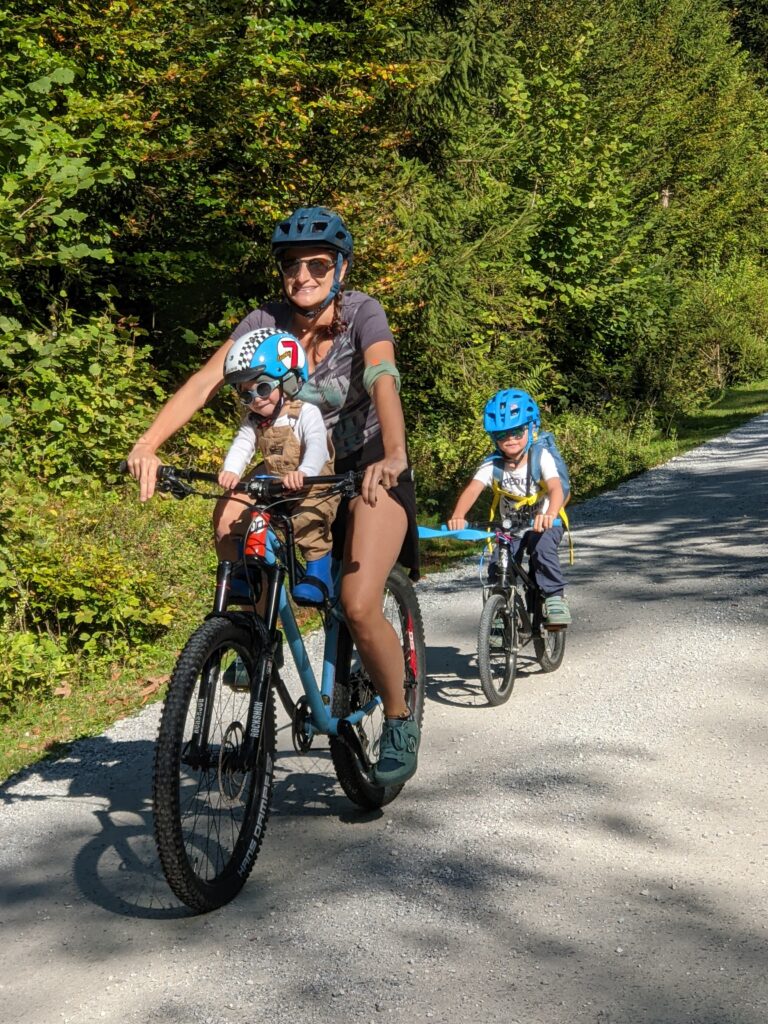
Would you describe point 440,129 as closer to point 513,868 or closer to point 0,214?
point 0,214

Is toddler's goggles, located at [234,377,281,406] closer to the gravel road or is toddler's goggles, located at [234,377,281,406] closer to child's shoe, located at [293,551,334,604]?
child's shoe, located at [293,551,334,604]

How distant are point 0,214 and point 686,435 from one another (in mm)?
16019

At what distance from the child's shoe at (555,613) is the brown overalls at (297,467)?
2.54 meters

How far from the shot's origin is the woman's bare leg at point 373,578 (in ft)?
14.4

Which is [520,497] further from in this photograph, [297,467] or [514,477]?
[297,467]

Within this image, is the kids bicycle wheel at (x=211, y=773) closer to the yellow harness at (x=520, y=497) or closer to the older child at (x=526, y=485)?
the older child at (x=526, y=485)

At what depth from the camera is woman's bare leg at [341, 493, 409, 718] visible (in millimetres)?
4387

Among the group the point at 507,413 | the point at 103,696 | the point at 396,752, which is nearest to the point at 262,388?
the point at 396,752

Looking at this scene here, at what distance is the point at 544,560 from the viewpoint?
22.9 feet

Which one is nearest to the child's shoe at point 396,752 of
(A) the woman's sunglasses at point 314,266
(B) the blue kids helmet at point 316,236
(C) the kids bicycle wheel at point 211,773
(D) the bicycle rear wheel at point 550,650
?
(C) the kids bicycle wheel at point 211,773

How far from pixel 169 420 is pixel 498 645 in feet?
9.54

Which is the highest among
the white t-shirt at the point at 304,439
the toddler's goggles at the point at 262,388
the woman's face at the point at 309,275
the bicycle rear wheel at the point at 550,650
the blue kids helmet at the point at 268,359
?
the woman's face at the point at 309,275

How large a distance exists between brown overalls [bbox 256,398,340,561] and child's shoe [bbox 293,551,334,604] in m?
0.03

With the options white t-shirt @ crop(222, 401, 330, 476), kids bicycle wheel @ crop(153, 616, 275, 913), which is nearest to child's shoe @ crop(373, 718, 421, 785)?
kids bicycle wheel @ crop(153, 616, 275, 913)
